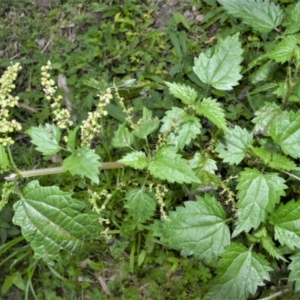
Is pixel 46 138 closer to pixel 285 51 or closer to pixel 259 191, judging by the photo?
pixel 259 191

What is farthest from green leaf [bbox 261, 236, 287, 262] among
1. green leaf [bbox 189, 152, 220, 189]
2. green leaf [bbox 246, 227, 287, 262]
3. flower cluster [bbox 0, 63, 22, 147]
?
flower cluster [bbox 0, 63, 22, 147]

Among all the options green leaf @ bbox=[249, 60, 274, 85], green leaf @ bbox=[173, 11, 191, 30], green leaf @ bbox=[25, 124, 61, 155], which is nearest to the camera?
green leaf @ bbox=[25, 124, 61, 155]

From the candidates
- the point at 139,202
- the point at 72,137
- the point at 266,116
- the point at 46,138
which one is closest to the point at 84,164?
the point at 72,137

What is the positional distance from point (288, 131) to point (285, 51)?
16.7 inches

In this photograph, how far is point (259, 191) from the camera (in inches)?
91.4

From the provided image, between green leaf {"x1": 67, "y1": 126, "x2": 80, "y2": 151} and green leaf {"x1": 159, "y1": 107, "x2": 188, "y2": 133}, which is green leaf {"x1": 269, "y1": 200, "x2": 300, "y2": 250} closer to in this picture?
green leaf {"x1": 159, "y1": 107, "x2": 188, "y2": 133}

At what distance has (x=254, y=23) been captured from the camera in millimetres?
2643

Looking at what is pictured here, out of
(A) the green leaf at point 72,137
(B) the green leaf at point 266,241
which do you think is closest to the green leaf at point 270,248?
(B) the green leaf at point 266,241

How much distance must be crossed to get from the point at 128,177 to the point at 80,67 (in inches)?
34.4

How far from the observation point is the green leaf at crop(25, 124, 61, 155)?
217cm

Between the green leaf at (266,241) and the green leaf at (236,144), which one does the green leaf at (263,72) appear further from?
the green leaf at (266,241)

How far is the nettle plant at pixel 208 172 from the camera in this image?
2135 mm

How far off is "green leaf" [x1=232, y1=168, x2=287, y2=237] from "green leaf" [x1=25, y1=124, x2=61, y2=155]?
0.92 metres

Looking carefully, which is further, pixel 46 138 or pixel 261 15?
pixel 261 15
